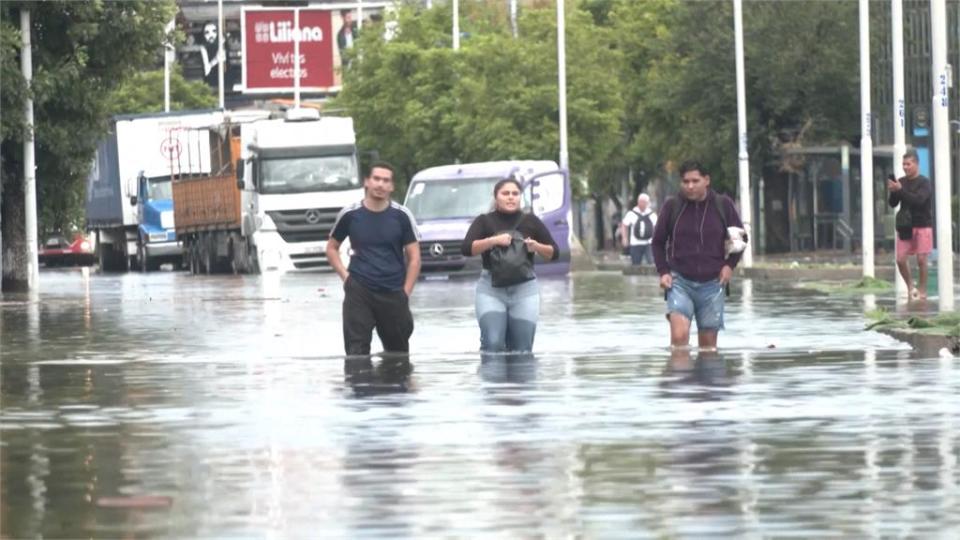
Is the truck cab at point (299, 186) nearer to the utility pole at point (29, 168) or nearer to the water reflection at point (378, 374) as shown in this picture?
the utility pole at point (29, 168)

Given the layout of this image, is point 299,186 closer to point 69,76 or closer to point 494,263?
point 69,76

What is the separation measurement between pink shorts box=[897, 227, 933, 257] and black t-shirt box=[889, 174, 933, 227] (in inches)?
3.7

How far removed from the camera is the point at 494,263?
21.1m

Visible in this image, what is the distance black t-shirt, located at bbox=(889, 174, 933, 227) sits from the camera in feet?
107

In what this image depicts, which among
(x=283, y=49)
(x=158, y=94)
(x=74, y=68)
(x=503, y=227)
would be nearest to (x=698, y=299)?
(x=503, y=227)

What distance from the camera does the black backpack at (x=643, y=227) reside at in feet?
184

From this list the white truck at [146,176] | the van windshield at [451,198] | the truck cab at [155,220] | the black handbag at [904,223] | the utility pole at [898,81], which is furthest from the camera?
the truck cab at [155,220]

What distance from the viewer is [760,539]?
10.4 metres

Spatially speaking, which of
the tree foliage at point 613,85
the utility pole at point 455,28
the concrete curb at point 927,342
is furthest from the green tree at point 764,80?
the concrete curb at point 927,342

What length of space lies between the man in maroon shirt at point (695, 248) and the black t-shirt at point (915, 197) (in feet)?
37.9

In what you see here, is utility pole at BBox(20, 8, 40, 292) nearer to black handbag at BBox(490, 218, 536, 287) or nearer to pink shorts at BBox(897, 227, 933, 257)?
pink shorts at BBox(897, 227, 933, 257)

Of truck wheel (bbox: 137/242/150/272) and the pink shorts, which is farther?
truck wheel (bbox: 137/242/150/272)

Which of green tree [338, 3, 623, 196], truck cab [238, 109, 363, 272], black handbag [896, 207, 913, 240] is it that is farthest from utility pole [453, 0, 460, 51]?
black handbag [896, 207, 913, 240]

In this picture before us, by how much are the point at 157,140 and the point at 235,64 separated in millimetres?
69542
